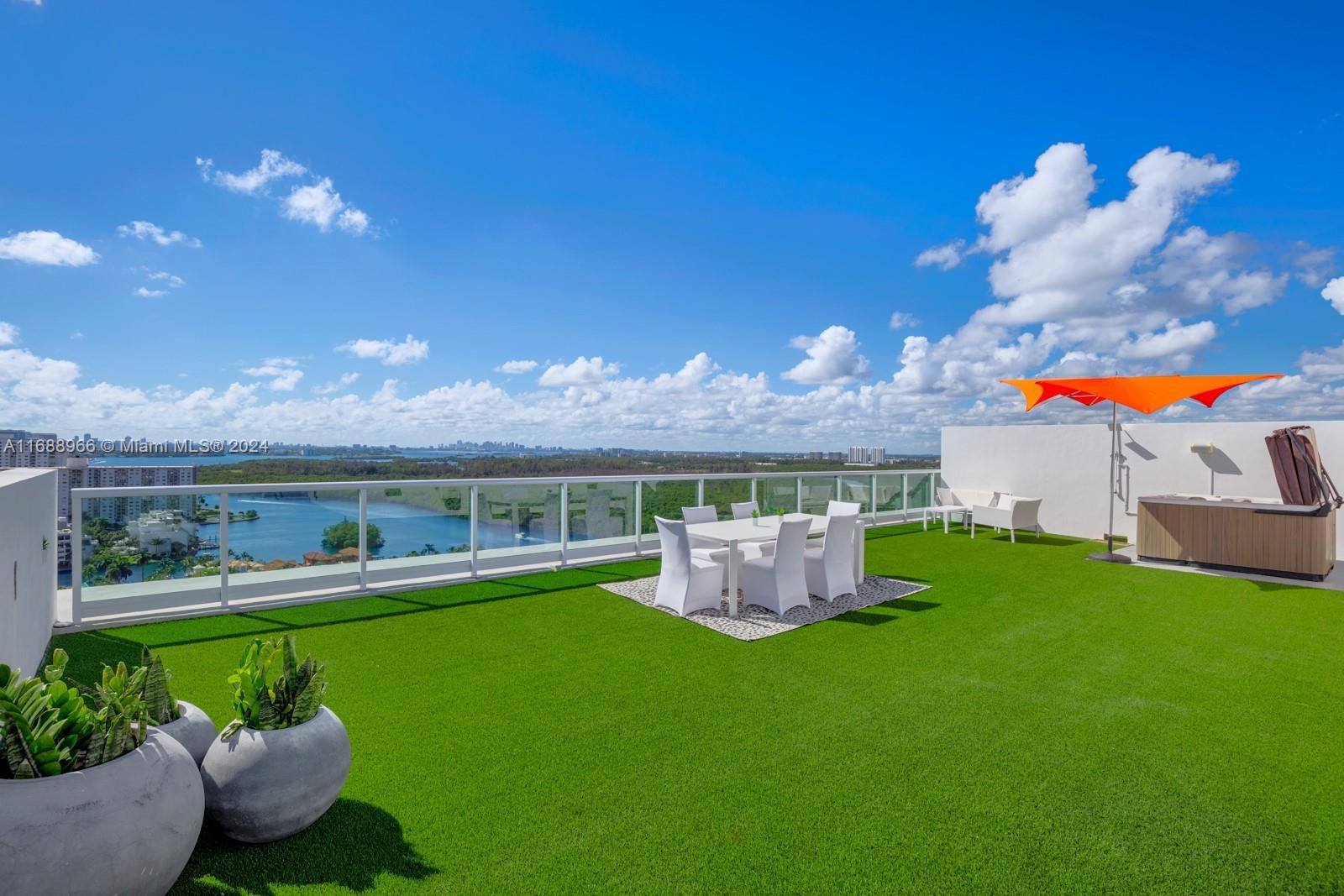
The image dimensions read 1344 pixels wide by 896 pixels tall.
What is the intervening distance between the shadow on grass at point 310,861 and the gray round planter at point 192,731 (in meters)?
0.33

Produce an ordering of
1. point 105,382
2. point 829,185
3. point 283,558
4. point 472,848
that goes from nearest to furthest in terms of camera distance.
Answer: point 472,848, point 283,558, point 829,185, point 105,382

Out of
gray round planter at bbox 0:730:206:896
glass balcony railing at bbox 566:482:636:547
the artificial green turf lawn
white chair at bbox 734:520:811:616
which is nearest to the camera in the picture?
gray round planter at bbox 0:730:206:896

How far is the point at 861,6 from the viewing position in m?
9.72

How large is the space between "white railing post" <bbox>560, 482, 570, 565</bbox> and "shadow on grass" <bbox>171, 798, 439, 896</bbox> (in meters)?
5.59

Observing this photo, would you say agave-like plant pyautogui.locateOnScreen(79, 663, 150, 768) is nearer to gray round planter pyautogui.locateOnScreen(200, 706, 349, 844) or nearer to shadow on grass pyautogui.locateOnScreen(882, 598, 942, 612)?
gray round planter pyautogui.locateOnScreen(200, 706, 349, 844)

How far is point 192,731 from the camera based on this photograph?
2.39m

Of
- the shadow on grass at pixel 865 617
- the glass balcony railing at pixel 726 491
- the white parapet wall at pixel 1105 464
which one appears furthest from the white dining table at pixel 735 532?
the white parapet wall at pixel 1105 464

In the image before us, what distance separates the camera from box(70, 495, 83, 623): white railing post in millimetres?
5363

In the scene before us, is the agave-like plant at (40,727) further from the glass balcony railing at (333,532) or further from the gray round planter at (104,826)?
the glass balcony railing at (333,532)

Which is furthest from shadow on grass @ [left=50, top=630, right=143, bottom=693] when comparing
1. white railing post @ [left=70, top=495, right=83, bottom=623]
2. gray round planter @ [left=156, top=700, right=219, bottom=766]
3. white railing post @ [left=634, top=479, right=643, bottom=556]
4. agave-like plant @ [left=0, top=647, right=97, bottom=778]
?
white railing post @ [left=634, top=479, right=643, bottom=556]

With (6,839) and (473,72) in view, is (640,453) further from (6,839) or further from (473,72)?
(6,839)

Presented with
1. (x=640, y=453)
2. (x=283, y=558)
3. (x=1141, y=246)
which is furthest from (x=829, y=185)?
(x=283, y=558)

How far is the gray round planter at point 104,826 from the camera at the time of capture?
5.26 feet

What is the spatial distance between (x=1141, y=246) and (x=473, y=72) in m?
12.3
